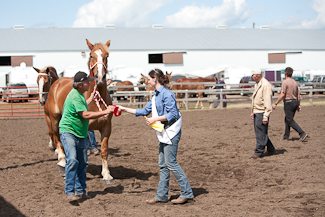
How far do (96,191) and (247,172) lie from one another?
2.77 m

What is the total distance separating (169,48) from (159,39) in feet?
8.82

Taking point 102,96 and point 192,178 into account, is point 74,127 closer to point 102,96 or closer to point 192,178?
point 102,96

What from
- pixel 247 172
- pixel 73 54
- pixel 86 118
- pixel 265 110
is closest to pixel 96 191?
pixel 86 118

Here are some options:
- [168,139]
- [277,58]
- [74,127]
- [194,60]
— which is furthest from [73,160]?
[277,58]

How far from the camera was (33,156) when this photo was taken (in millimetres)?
7895

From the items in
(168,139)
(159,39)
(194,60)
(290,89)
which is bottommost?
(168,139)

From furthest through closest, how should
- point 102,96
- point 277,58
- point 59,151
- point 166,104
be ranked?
point 277,58, point 59,151, point 102,96, point 166,104

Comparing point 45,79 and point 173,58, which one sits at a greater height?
point 173,58

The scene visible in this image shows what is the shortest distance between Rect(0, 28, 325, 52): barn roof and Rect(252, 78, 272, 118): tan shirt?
30.0 meters

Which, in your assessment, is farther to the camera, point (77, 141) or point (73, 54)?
point (73, 54)

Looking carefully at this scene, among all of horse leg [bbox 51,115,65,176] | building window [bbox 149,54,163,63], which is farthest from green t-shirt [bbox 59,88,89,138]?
building window [bbox 149,54,163,63]

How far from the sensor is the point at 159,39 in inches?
1548

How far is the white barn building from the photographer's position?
35062 millimetres

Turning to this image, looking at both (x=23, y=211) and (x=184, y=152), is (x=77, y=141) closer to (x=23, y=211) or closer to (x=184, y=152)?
(x=23, y=211)
